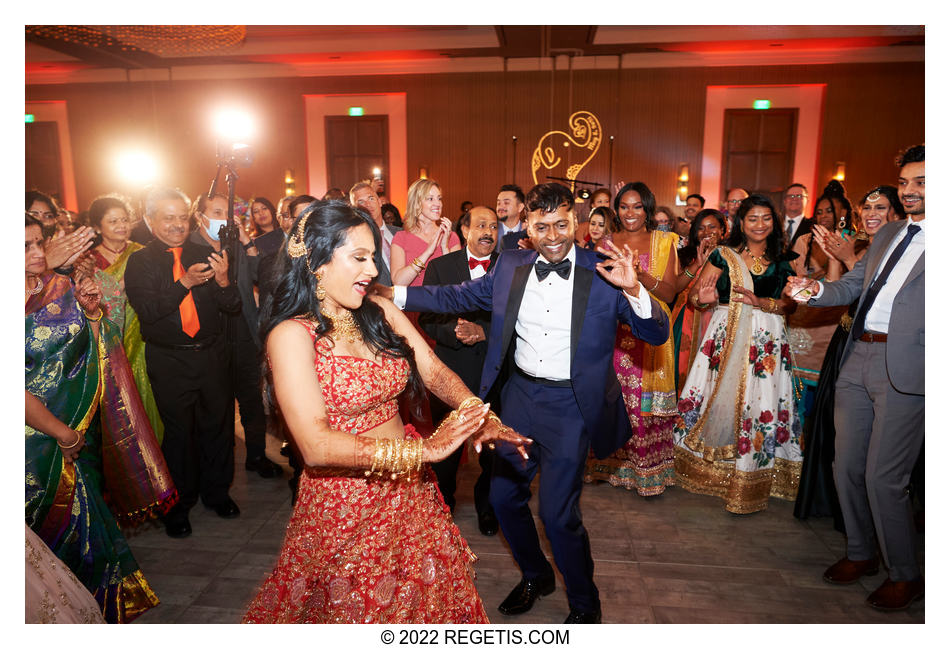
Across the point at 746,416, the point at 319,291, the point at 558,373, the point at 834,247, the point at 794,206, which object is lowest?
the point at 746,416

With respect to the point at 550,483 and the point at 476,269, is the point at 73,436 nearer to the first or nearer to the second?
the point at 550,483

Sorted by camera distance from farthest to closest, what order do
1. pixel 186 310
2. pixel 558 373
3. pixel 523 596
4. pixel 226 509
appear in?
pixel 226 509 < pixel 186 310 < pixel 523 596 < pixel 558 373

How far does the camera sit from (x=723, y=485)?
3.44m

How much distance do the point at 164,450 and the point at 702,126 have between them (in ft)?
31.6

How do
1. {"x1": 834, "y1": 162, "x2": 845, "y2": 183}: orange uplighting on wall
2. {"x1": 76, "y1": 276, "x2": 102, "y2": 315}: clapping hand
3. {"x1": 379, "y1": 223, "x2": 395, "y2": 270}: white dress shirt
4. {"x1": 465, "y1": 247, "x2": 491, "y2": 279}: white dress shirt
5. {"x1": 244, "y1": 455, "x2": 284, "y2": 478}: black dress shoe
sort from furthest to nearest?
{"x1": 834, "y1": 162, "x2": 845, "y2": 183}: orange uplighting on wall → {"x1": 379, "y1": 223, "x2": 395, "y2": 270}: white dress shirt → {"x1": 244, "y1": 455, "x2": 284, "y2": 478}: black dress shoe → {"x1": 465, "y1": 247, "x2": 491, "y2": 279}: white dress shirt → {"x1": 76, "y1": 276, "x2": 102, "y2": 315}: clapping hand

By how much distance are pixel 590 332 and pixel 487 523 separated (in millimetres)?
1346

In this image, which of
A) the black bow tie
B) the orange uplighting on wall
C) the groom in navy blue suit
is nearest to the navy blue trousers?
the groom in navy blue suit

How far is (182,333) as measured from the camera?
2.97m

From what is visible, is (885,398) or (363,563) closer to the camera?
(363,563)

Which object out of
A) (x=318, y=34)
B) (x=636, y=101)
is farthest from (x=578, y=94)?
(x=318, y=34)

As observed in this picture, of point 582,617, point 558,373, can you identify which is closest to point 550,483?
point 558,373

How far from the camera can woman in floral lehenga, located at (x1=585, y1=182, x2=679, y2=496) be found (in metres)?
3.47

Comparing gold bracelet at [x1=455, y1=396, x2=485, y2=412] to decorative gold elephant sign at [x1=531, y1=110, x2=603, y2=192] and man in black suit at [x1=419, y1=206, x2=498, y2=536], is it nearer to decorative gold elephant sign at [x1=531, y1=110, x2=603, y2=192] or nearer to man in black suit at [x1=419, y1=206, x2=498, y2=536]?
man in black suit at [x1=419, y1=206, x2=498, y2=536]

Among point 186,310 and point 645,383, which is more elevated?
point 186,310
